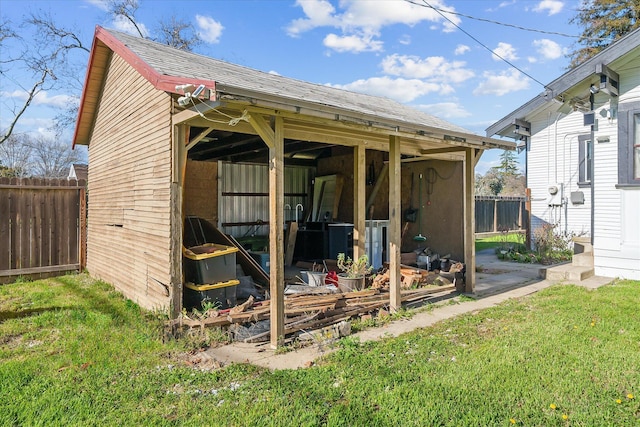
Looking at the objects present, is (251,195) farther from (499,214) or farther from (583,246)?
(499,214)

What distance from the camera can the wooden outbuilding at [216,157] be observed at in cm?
414

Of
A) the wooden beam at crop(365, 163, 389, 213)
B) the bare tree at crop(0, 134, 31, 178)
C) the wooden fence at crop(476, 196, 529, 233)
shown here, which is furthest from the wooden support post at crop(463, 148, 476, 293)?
the bare tree at crop(0, 134, 31, 178)

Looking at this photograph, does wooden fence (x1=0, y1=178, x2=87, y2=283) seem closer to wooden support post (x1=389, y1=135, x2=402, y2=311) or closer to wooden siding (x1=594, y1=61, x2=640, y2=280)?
wooden support post (x1=389, y1=135, x2=402, y2=311)

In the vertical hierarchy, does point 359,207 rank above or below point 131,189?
below

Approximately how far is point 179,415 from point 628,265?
7.99 meters

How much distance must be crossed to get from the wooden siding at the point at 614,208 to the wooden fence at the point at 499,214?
8.32 m

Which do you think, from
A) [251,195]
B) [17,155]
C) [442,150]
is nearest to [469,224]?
[442,150]

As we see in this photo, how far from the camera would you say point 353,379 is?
127 inches

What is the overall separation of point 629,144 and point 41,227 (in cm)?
1097

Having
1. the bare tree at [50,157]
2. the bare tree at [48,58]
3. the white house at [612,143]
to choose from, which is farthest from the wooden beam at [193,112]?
the bare tree at [50,157]

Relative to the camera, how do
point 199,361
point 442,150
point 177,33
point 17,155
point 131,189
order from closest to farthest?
1. point 199,361
2. point 131,189
3. point 442,150
4. point 177,33
5. point 17,155

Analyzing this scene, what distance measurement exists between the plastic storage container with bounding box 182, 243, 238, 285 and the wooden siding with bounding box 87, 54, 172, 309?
0.96ft

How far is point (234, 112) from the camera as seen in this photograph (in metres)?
4.86

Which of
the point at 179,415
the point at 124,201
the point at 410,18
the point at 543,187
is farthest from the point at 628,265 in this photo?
the point at 124,201
